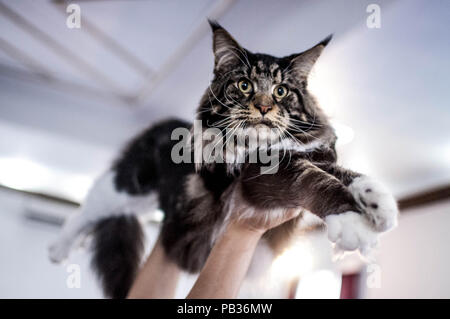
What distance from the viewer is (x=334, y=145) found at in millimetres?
462

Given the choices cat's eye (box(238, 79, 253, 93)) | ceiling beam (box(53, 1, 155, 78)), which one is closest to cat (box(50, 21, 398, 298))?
cat's eye (box(238, 79, 253, 93))

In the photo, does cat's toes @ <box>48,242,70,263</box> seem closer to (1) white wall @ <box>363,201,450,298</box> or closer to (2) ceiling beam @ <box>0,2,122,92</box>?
(2) ceiling beam @ <box>0,2,122,92</box>

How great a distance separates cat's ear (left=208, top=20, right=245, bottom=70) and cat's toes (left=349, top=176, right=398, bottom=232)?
9.2 inches

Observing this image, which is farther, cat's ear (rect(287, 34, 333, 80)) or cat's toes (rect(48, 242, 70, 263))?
cat's toes (rect(48, 242, 70, 263))

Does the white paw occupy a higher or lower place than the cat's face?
lower

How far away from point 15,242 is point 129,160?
0.32 meters

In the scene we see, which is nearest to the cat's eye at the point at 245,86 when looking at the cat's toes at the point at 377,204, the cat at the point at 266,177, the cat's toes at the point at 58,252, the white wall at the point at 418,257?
the cat at the point at 266,177

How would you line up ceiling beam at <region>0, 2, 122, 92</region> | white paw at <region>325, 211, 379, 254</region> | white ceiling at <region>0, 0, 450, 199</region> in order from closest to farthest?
white paw at <region>325, 211, 379, 254</region>, white ceiling at <region>0, 0, 450, 199</region>, ceiling beam at <region>0, 2, 122, 92</region>

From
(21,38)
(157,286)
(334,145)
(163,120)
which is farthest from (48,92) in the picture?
(334,145)

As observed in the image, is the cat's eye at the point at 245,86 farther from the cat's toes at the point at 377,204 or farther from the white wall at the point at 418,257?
the white wall at the point at 418,257

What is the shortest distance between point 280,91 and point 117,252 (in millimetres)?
491

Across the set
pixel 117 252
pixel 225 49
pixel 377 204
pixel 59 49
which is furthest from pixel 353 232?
pixel 59 49

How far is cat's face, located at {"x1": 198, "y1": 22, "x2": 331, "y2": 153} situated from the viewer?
1.43 ft
